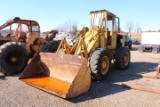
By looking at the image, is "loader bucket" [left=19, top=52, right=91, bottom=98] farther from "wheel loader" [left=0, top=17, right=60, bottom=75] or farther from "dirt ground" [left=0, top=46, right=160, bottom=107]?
"wheel loader" [left=0, top=17, right=60, bottom=75]

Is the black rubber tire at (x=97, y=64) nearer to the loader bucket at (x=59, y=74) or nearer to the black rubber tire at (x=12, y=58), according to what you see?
the loader bucket at (x=59, y=74)

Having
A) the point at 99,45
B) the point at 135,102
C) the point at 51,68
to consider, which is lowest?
the point at 135,102

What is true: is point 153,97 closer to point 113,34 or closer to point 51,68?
point 51,68

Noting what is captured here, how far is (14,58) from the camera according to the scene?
8445mm

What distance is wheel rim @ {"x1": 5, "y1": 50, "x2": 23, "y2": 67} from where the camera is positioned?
8331mm

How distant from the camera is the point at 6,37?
9.60 metres

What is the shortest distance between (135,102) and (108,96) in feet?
2.52

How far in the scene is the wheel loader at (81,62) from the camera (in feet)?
18.4

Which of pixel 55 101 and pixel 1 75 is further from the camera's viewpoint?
pixel 1 75

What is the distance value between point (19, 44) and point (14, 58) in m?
0.63

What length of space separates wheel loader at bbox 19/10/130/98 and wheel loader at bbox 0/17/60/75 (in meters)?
1.54

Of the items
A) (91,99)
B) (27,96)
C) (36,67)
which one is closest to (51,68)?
(36,67)

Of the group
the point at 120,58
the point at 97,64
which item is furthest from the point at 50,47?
the point at 97,64

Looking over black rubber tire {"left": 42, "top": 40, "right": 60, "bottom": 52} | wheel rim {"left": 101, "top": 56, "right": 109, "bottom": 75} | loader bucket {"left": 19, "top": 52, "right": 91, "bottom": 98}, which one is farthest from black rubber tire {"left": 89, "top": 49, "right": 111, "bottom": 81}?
black rubber tire {"left": 42, "top": 40, "right": 60, "bottom": 52}
